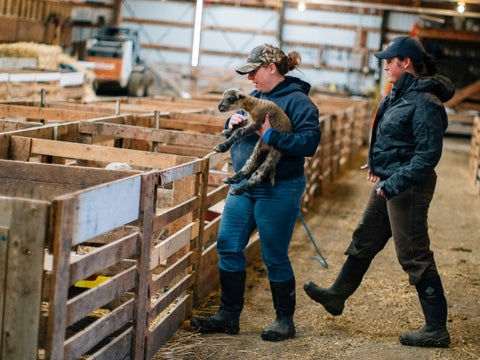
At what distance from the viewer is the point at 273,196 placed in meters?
5.02

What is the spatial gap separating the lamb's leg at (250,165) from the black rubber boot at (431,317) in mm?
1383

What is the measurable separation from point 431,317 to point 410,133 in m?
1.28

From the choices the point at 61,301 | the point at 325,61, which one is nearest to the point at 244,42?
the point at 325,61

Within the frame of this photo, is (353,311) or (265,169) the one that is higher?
(265,169)

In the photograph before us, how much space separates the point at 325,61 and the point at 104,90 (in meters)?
9.04

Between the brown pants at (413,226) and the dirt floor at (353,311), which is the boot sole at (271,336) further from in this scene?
the brown pants at (413,226)

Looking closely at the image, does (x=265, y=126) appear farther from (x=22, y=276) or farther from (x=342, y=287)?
(x=22, y=276)

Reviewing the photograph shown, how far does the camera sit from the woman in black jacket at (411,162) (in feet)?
16.0

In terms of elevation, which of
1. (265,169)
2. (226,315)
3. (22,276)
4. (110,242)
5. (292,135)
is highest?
(292,135)

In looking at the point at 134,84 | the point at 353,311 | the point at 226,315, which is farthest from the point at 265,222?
the point at 134,84

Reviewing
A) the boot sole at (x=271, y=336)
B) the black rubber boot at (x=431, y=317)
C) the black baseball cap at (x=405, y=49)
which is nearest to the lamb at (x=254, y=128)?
the black baseball cap at (x=405, y=49)

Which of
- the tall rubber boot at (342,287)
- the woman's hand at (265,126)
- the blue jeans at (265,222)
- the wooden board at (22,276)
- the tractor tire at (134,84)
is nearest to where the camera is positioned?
the wooden board at (22,276)

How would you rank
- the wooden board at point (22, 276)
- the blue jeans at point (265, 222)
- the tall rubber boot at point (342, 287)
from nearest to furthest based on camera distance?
the wooden board at point (22, 276) → the blue jeans at point (265, 222) → the tall rubber boot at point (342, 287)

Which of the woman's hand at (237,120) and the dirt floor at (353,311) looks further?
the dirt floor at (353,311)
